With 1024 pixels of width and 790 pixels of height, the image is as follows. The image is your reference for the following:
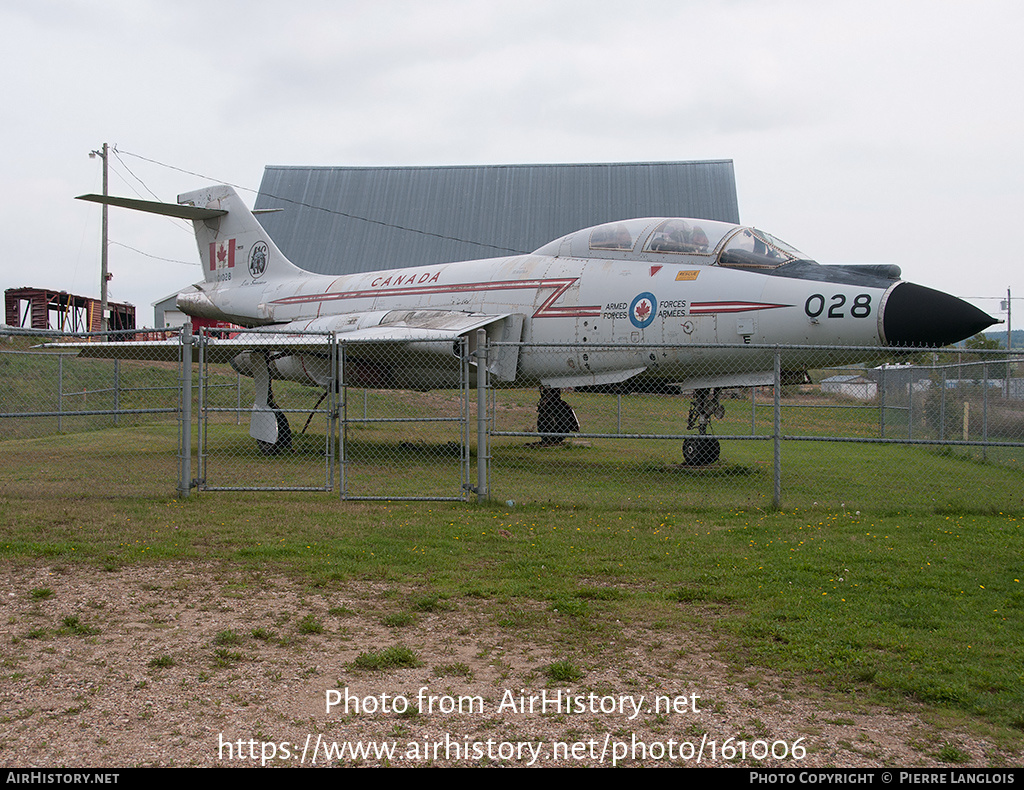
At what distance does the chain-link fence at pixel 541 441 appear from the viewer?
979cm

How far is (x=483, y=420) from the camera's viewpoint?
8.96m

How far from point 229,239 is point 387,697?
17358mm

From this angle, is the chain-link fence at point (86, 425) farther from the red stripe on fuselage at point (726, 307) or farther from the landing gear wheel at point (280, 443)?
the red stripe on fuselage at point (726, 307)

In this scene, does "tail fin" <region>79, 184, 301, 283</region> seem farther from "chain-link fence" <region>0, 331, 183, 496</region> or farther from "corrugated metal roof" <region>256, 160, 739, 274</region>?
"corrugated metal roof" <region>256, 160, 739, 274</region>

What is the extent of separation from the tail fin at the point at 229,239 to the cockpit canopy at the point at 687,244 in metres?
8.58

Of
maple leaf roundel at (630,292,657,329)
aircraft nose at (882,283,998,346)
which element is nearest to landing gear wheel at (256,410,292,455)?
maple leaf roundel at (630,292,657,329)

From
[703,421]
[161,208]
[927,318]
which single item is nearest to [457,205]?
[161,208]

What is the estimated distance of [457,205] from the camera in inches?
1566

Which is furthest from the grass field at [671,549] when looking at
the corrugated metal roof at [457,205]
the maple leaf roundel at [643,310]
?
the corrugated metal roof at [457,205]

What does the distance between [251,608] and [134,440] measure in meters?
14.2

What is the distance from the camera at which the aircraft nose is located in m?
10.2

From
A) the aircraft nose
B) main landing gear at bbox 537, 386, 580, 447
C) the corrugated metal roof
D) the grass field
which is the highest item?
the corrugated metal roof

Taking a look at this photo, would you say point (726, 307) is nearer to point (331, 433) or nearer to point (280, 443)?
point (331, 433)

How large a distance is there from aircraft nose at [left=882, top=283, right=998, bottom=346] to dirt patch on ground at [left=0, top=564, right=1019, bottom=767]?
7.14 m
